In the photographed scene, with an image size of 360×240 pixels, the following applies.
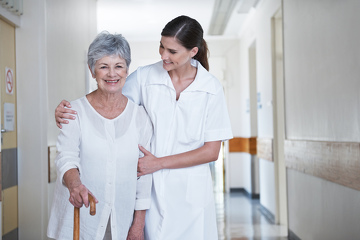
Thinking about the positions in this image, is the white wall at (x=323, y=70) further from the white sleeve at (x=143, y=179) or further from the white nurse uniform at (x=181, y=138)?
the white sleeve at (x=143, y=179)

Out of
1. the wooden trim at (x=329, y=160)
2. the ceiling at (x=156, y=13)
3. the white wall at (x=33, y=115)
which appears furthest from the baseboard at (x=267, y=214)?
the white wall at (x=33, y=115)

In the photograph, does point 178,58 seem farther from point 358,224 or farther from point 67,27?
point 67,27

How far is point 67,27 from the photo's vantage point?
5.19 metres

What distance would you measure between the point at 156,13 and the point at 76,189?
6893 mm

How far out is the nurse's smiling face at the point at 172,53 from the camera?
2.25 m

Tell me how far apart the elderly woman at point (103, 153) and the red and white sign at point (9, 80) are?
2.23 m

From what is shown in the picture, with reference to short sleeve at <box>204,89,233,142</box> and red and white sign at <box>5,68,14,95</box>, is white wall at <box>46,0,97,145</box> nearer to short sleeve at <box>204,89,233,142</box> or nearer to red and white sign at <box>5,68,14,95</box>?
red and white sign at <box>5,68,14,95</box>

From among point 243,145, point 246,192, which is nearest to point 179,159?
point 246,192

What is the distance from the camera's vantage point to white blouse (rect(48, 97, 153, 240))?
198 cm

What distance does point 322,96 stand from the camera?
14.2 feet

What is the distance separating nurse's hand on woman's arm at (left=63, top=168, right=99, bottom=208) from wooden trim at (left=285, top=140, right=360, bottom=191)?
7.13 ft

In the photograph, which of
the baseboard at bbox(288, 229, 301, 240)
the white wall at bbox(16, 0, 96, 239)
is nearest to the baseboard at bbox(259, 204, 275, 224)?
the baseboard at bbox(288, 229, 301, 240)

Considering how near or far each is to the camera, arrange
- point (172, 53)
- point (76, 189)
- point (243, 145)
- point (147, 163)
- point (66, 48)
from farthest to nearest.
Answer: point (243, 145)
point (66, 48)
point (172, 53)
point (147, 163)
point (76, 189)

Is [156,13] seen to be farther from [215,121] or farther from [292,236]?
[215,121]
